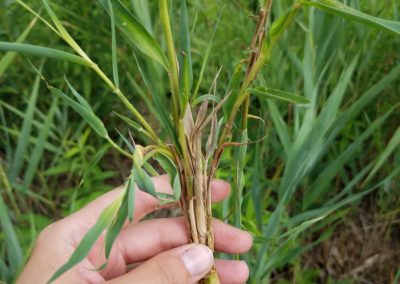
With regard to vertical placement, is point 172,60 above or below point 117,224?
above

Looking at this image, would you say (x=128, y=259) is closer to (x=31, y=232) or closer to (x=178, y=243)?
(x=178, y=243)

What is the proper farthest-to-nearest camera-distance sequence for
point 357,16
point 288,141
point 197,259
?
point 288,141 → point 197,259 → point 357,16

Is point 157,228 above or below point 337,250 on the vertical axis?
above

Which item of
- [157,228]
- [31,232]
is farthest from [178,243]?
[31,232]

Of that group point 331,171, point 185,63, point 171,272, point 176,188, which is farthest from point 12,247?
point 331,171

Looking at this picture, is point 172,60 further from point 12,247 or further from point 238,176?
point 12,247

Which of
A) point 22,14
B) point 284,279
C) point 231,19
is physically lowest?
point 284,279

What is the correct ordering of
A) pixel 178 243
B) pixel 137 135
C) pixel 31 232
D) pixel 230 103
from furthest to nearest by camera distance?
pixel 137 135
pixel 31 232
pixel 178 243
pixel 230 103
